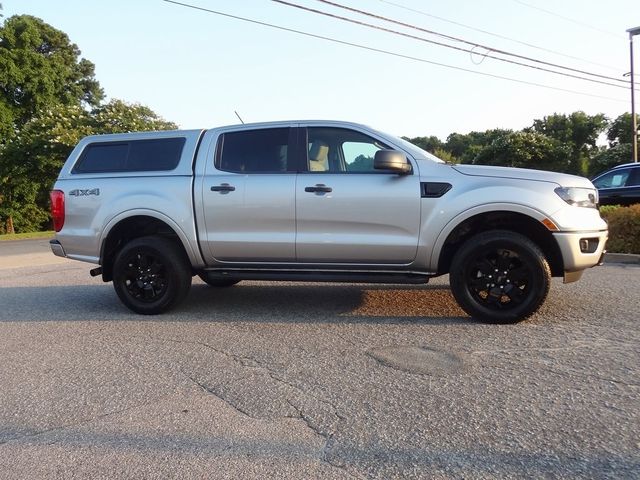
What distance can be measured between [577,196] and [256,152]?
3.24 m

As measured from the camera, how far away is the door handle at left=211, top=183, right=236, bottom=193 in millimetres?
5551

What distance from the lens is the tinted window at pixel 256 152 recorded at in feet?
18.5

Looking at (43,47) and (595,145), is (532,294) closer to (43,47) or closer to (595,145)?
(43,47)

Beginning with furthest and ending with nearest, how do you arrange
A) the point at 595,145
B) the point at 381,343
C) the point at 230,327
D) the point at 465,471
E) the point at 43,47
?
the point at 595,145, the point at 43,47, the point at 230,327, the point at 381,343, the point at 465,471

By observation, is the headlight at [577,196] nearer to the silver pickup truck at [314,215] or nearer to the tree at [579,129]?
the silver pickup truck at [314,215]

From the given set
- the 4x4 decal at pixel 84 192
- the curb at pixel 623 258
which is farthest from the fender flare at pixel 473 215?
the curb at pixel 623 258

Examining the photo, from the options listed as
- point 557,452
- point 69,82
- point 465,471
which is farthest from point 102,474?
point 69,82

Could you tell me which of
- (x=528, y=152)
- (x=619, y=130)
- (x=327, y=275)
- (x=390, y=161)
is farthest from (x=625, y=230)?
(x=619, y=130)

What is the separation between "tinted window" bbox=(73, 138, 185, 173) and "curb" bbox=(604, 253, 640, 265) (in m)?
7.93

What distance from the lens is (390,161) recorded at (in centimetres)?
505

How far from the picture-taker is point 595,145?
49.2 metres

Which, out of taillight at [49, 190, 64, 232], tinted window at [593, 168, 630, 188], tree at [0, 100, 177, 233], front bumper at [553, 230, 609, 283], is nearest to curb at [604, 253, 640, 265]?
Result: tinted window at [593, 168, 630, 188]

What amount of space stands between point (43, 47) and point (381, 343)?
42.5 meters

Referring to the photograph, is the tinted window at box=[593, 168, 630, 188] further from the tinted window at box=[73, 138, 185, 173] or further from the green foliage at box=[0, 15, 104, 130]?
the green foliage at box=[0, 15, 104, 130]
